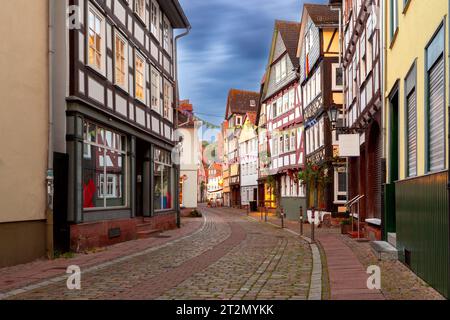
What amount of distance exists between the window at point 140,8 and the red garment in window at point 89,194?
7.02 meters

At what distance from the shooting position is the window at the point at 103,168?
615 inches

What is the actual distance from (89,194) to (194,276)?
630cm

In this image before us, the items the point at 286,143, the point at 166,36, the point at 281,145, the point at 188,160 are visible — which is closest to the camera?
the point at 166,36

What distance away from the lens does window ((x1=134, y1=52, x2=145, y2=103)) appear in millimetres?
20406

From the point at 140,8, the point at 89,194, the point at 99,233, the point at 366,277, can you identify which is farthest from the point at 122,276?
the point at 140,8

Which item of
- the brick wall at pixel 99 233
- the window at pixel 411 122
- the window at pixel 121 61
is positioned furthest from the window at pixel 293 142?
the window at pixel 411 122

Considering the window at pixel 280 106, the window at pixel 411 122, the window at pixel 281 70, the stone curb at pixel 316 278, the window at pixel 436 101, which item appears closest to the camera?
the stone curb at pixel 316 278

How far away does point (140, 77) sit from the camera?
68.9 ft

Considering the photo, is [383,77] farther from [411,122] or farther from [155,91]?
[155,91]

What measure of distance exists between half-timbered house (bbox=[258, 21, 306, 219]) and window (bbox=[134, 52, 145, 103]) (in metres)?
16.4

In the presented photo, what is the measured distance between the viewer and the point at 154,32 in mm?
23391

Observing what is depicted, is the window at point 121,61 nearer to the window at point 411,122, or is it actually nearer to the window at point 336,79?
the window at point 411,122

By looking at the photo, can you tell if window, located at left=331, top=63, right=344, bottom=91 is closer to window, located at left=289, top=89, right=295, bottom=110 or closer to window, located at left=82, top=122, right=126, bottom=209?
window, located at left=289, top=89, right=295, bottom=110

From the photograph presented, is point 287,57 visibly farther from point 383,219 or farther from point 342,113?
point 383,219
